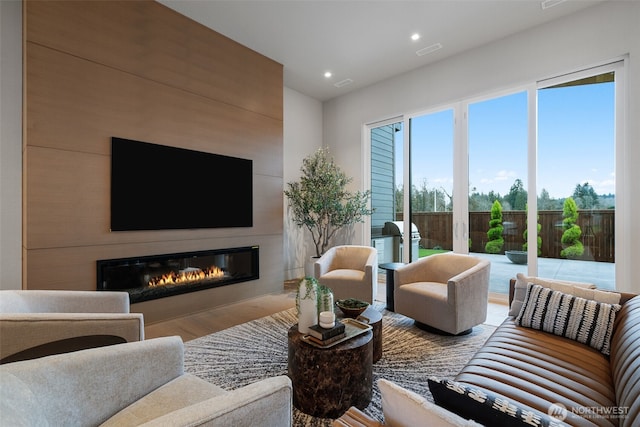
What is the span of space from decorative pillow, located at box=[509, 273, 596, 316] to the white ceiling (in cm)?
297

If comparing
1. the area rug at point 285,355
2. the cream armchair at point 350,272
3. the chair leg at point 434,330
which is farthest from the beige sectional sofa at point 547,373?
the cream armchair at point 350,272

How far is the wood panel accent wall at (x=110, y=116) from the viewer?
2.56m

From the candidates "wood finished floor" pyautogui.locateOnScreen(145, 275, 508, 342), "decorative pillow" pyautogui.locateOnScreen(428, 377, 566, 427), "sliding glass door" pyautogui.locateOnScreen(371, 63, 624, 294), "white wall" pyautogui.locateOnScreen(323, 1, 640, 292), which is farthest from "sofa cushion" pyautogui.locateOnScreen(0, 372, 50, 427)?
"white wall" pyautogui.locateOnScreen(323, 1, 640, 292)

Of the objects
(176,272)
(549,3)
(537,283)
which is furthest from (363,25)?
(176,272)

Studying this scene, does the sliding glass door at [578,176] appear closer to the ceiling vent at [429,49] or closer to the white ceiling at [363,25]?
the white ceiling at [363,25]

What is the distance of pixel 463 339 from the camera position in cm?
284

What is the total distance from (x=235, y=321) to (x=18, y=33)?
140 inches

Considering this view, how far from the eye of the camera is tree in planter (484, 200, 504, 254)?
4043mm

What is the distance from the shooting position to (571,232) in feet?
11.6

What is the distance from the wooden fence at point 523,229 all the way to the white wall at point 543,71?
0.16m

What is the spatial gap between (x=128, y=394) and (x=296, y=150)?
4.72 meters

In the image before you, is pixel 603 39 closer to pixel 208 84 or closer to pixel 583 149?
pixel 583 149

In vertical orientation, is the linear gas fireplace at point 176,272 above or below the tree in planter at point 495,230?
below

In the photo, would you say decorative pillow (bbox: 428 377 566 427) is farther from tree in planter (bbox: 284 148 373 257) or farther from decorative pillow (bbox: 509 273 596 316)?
tree in planter (bbox: 284 148 373 257)
